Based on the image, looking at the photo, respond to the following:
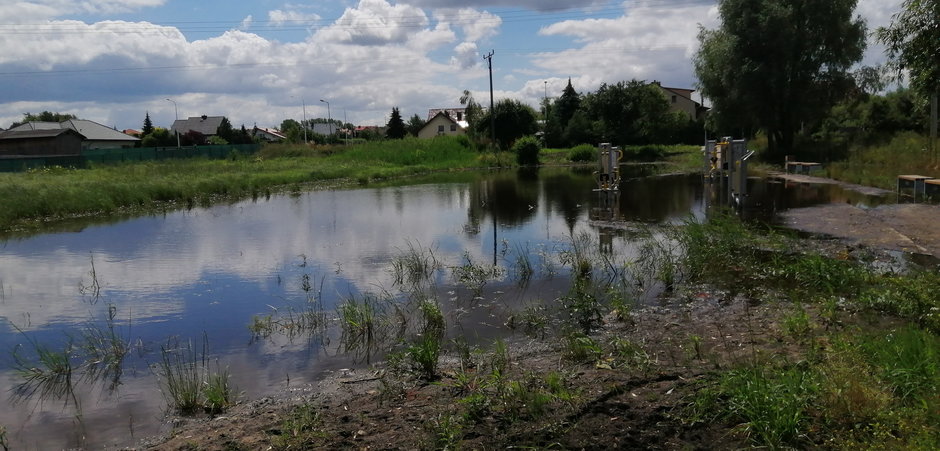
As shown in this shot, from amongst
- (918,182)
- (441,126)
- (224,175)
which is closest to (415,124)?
(441,126)

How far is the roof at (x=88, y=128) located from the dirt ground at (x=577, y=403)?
72334 millimetres

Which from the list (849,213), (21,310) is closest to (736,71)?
(849,213)

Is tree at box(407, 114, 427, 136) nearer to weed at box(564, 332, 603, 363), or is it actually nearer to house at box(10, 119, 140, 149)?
house at box(10, 119, 140, 149)

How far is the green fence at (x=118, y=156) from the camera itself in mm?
39588

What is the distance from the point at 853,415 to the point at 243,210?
71.7 ft

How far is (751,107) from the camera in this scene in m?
34.5

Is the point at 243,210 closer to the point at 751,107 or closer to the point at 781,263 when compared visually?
the point at 781,263

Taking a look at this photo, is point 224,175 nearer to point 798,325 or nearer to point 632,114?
point 798,325

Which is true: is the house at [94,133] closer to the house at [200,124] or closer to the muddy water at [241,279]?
the house at [200,124]

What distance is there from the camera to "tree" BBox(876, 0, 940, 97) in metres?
11.1

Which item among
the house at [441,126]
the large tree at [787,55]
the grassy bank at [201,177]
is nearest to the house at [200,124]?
the house at [441,126]

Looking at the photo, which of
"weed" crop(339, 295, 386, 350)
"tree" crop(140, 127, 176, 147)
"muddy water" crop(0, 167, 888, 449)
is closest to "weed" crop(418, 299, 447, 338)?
"muddy water" crop(0, 167, 888, 449)

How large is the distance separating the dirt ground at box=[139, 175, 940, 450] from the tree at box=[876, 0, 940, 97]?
6372 millimetres

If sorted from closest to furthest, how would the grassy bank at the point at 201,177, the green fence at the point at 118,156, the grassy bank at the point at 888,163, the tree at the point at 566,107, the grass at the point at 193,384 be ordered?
the grass at the point at 193,384, the grassy bank at the point at 888,163, the grassy bank at the point at 201,177, the green fence at the point at 118,156, the tree at the point at 566,107
